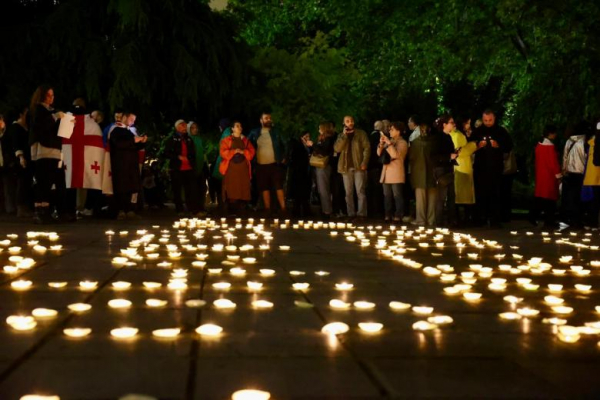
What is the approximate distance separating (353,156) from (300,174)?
1795mm

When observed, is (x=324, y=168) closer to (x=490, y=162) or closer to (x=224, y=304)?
(x=490, y=162)

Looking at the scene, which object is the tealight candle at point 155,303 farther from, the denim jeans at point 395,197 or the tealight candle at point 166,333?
the denim jeans at point 395,197

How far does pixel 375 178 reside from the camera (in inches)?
625

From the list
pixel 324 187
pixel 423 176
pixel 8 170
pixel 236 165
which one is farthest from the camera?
pixel 236 165

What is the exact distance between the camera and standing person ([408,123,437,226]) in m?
13.8

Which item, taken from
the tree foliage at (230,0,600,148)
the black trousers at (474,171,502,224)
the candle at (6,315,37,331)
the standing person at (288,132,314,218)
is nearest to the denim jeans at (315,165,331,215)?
the standing person at (288,132,314,218)

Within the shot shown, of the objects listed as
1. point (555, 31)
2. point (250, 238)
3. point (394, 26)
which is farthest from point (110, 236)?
point (394, 26)

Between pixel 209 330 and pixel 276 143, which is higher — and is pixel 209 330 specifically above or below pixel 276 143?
below

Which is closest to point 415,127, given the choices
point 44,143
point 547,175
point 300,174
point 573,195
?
point 547,175

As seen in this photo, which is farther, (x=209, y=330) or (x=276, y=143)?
(x=276, y=143)

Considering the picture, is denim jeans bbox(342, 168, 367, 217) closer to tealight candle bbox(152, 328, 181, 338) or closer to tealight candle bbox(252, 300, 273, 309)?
tealight candle bbox(252, 300, 273, 309)

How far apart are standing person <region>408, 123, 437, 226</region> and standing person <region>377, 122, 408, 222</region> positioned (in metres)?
0.19

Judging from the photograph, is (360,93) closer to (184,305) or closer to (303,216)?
(303,216)

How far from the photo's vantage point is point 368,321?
4.33 metres
